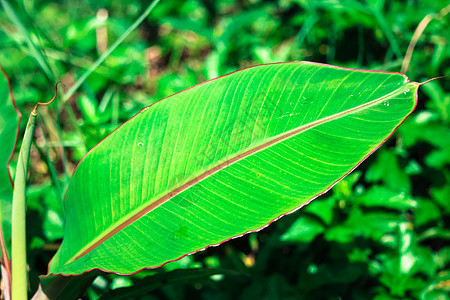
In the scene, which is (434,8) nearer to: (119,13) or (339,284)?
(339,284)

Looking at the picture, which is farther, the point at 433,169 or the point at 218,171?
the point at 433,169

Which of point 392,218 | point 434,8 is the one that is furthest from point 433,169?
point 434,8

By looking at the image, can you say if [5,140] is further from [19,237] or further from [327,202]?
[327,202]

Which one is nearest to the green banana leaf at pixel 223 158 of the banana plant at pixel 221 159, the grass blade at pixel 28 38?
the banana plant at pixel 221 159

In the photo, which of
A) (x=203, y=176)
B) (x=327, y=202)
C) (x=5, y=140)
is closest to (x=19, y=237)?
(x=5, y=140)

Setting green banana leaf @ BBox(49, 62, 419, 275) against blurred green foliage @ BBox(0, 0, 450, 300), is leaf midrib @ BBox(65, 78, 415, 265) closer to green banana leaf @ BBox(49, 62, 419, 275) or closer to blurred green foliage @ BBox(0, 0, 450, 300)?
green banana leaf @ BBox(49, 62, 419, 275)

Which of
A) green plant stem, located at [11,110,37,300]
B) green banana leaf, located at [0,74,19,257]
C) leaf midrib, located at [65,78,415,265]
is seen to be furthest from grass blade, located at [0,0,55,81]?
leaf midrib, located at [65,78,415,265]

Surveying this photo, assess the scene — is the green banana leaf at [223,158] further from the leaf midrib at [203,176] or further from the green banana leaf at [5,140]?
the green banana leaf at [5,140]
